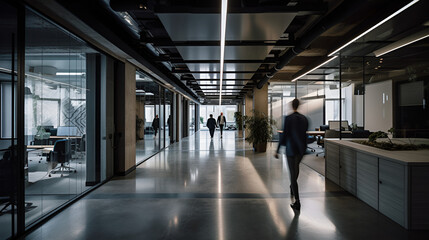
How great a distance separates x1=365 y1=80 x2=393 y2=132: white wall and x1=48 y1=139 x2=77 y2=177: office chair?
7.82m

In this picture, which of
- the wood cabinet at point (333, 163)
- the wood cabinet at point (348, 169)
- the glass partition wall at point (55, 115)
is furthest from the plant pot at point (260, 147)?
the glass partition wall at point (55, 115)

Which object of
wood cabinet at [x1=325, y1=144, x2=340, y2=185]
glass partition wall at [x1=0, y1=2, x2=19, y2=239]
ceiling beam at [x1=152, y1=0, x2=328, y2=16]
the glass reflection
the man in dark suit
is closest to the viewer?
glass partition wall at [x1=0, y1=2, x2=19, y2=239]

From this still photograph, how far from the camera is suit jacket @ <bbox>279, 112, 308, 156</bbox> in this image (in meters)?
4.08

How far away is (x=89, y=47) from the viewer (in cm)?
491

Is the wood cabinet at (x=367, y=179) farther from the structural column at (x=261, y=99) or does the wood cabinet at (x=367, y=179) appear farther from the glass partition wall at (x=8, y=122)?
the structural column at (x=261, y=99)

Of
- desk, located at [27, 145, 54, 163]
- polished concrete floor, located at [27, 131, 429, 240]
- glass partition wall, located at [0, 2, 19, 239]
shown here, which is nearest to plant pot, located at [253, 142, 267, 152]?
polished concrete floor, located at [27, 131, 429, 240]

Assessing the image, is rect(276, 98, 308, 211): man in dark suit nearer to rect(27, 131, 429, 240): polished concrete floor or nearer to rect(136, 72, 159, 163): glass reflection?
rect(27, 131, 429, 240): polished concrete floor

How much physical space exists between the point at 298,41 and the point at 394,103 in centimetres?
326

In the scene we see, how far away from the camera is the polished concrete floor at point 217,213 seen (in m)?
3.15

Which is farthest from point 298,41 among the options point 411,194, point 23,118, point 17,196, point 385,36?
point 17,196

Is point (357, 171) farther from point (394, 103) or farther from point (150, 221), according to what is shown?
point (150, 221)

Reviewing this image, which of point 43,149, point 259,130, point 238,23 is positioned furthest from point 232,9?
point 259,130

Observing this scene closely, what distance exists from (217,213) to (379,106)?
6607 millimetres

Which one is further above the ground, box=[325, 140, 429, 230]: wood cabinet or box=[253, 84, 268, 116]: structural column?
box=[253, 84, 268, 116]: structural column
